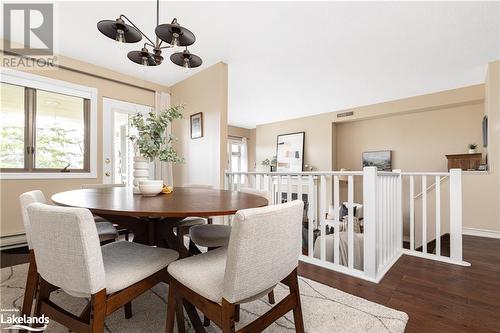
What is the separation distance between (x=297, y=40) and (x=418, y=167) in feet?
13.5

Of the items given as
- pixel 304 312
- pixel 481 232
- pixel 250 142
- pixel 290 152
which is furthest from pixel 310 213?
pixel 250 142

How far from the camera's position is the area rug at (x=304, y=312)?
134 cm

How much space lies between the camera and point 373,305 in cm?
157

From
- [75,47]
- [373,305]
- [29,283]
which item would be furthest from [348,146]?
[29,283]

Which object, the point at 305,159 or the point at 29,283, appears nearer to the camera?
the point at 29,283

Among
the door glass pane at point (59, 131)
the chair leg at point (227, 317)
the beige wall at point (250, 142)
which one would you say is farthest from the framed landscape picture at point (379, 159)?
the door glass pane at point (59, 131)

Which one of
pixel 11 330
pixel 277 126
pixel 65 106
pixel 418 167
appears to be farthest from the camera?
pixel 277 126

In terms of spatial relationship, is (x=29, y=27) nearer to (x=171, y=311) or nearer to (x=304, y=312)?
(x=171, y=311)

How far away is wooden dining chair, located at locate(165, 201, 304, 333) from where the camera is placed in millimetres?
832

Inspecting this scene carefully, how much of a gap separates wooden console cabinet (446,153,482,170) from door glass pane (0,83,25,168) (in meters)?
6.59

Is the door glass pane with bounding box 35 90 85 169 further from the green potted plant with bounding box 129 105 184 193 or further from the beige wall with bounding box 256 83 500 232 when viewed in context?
the beige wall with bounding box 256 83 500 232

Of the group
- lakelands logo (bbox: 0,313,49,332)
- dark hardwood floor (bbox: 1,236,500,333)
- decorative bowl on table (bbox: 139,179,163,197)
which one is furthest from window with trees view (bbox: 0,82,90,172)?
decorative bowl on table (bbox: 139,179,163,197)

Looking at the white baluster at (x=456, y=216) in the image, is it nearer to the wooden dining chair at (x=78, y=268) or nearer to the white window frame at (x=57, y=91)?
the wooden dining chair at (x=78, y=268)

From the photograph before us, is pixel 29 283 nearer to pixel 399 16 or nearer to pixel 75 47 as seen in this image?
pixel 75 47
